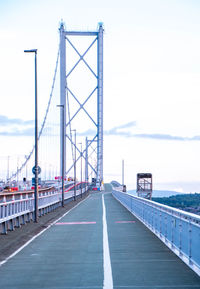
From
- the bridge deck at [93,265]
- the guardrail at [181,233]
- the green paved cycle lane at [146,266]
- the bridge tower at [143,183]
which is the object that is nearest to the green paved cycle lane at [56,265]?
the bridge deck at [93,265]

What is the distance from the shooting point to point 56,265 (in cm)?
1282

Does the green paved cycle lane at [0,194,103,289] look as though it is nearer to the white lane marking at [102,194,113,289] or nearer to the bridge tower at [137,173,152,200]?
the white lane marking at [102,194,113,289]

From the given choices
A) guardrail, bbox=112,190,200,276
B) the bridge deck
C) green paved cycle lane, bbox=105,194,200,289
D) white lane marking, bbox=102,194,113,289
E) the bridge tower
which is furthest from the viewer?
the bridge tower

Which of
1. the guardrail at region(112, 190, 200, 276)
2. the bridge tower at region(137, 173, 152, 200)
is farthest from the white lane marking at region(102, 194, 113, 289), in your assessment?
the bridge tower at region(137, 173, 152, 200)

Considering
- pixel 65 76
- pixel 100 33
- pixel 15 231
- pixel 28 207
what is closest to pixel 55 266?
pixel 15 231

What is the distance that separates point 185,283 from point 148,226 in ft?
43.1

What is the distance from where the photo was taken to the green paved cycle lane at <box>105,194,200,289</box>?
1034 centimetres

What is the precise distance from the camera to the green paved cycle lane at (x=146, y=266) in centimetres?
1034

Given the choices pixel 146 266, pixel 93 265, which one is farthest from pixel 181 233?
pixel 93 265

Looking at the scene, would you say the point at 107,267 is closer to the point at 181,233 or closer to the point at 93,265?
the point at 93,265

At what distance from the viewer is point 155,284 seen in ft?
33.7

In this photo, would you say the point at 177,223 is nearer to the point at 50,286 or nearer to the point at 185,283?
the point at 185,283

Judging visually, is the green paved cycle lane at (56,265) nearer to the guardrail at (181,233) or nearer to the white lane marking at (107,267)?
the white lane marking at (107,267)

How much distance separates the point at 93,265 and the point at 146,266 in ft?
3.64
